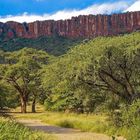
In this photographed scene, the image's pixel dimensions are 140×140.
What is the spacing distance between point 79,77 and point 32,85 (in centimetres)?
3966

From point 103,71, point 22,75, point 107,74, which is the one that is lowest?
point 22,75

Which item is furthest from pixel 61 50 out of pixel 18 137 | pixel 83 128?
pixel 18 137

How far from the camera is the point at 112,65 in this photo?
35.5 meters

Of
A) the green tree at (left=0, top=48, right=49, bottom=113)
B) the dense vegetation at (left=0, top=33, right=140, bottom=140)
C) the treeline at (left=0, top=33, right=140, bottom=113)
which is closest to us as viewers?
the dense vegetation at (left=0, top=33, right=140, bottom=140)

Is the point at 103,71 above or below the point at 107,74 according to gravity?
above

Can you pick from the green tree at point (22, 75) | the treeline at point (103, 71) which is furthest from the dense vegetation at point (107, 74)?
the green tree at point (22, 75)

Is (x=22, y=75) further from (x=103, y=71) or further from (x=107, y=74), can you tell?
(x=103, y=71)

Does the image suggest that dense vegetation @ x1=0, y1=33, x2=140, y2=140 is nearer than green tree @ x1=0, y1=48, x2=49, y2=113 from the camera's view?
Yes

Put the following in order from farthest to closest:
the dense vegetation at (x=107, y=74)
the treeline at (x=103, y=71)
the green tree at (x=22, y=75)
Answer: the green tree at (x=22, y=75)
the treeline at (x=103, y=71)
the dense vegetation at (x=107, y=74)

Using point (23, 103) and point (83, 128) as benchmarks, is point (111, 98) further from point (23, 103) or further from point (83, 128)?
point (23, 103)

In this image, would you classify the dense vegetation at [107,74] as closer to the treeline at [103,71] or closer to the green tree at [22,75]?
the treeline at [103,71]

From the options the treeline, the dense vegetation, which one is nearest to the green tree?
the treeline

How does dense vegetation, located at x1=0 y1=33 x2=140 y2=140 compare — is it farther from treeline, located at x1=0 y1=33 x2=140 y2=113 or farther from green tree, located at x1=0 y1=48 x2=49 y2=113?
green tree, located at x1=0 y1=48 x2=49 y2=113

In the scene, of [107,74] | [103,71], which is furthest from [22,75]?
[103,71]
